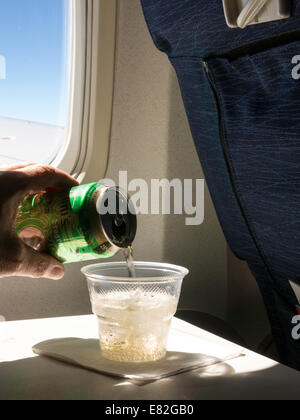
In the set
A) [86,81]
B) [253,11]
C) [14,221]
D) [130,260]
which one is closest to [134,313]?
[130,260]

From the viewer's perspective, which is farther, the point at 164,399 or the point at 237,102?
the point at 237,102

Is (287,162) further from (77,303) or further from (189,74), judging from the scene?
(77,303)

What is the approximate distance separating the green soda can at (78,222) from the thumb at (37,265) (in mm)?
20

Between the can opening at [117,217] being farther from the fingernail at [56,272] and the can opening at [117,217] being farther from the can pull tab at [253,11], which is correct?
the can pull tab at [253,11]

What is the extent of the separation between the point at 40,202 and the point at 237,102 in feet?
1.38

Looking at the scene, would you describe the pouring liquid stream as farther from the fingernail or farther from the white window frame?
the white window frame

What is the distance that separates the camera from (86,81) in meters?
1.61

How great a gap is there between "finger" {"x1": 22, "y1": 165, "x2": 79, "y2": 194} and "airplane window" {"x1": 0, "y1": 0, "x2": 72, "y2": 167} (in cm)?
54

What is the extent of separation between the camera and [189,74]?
113 centimetres

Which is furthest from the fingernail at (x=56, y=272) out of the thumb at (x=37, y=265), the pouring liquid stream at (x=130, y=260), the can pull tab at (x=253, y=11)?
the can pull tab at (x=253, y=11)

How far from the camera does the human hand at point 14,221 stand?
946 mm

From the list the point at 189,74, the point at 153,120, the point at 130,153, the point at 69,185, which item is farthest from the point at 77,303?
the point at 189,74

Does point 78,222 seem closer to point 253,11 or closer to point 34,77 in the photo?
point 253,11

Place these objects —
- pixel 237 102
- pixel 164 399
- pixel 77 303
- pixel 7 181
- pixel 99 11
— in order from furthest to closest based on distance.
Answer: pixel 77 303 → pixel 99 11 → pixel 237 102 → pixel 7 181 → pixel 164 399
